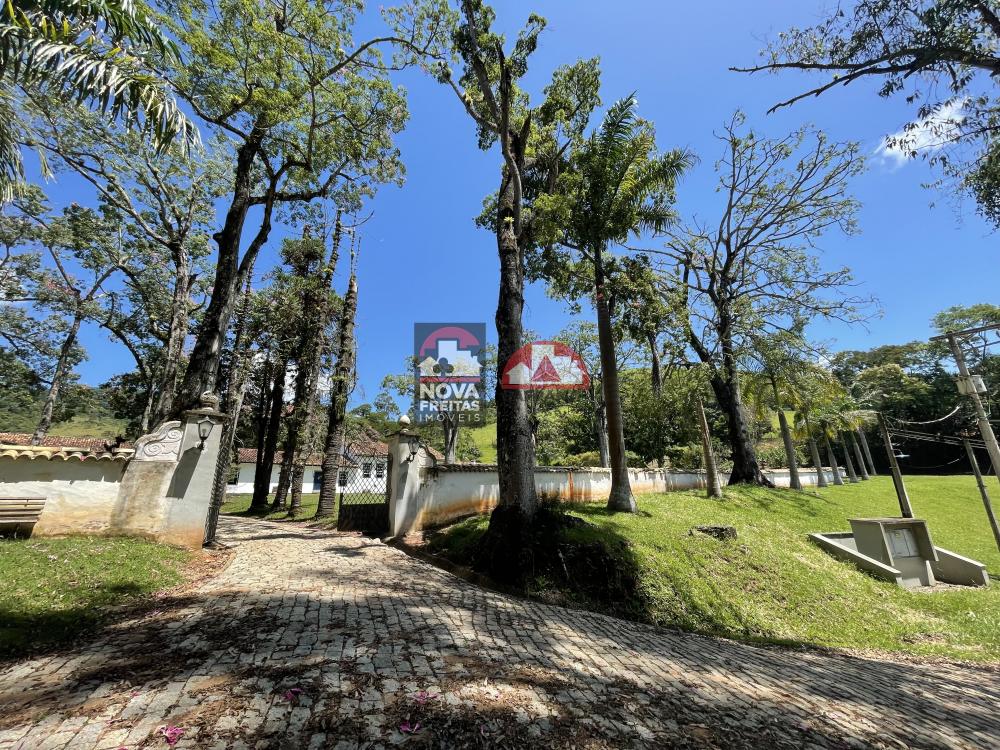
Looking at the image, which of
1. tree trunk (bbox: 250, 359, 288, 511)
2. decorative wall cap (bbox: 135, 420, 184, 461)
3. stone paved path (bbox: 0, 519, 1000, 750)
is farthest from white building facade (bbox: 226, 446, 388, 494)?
stone paved path (bbox: 0, 519, 1000, 750)

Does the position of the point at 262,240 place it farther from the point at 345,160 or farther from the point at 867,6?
the point at 867,6

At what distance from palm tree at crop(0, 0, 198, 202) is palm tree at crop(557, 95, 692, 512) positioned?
25.5 ft

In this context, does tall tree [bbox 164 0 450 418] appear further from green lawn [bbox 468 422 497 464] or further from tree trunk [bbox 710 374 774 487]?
green lawn [bbox 468 422 497 464]

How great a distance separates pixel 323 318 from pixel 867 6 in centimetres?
1653

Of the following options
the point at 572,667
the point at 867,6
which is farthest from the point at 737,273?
the point at 572,667

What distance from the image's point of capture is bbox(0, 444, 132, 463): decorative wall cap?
19.9ft

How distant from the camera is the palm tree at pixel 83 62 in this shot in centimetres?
541

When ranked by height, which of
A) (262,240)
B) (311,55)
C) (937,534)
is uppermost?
(311,55)

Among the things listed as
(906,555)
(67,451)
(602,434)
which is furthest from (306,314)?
(906,555)

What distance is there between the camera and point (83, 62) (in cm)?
544

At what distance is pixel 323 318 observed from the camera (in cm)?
1647

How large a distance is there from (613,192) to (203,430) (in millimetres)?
10341

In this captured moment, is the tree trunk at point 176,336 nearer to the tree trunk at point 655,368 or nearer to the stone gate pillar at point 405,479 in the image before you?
the stone gate pillar at point 405,479

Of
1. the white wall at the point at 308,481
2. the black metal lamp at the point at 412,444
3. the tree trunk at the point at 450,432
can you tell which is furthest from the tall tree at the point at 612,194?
the white wall at the point at 308,481
